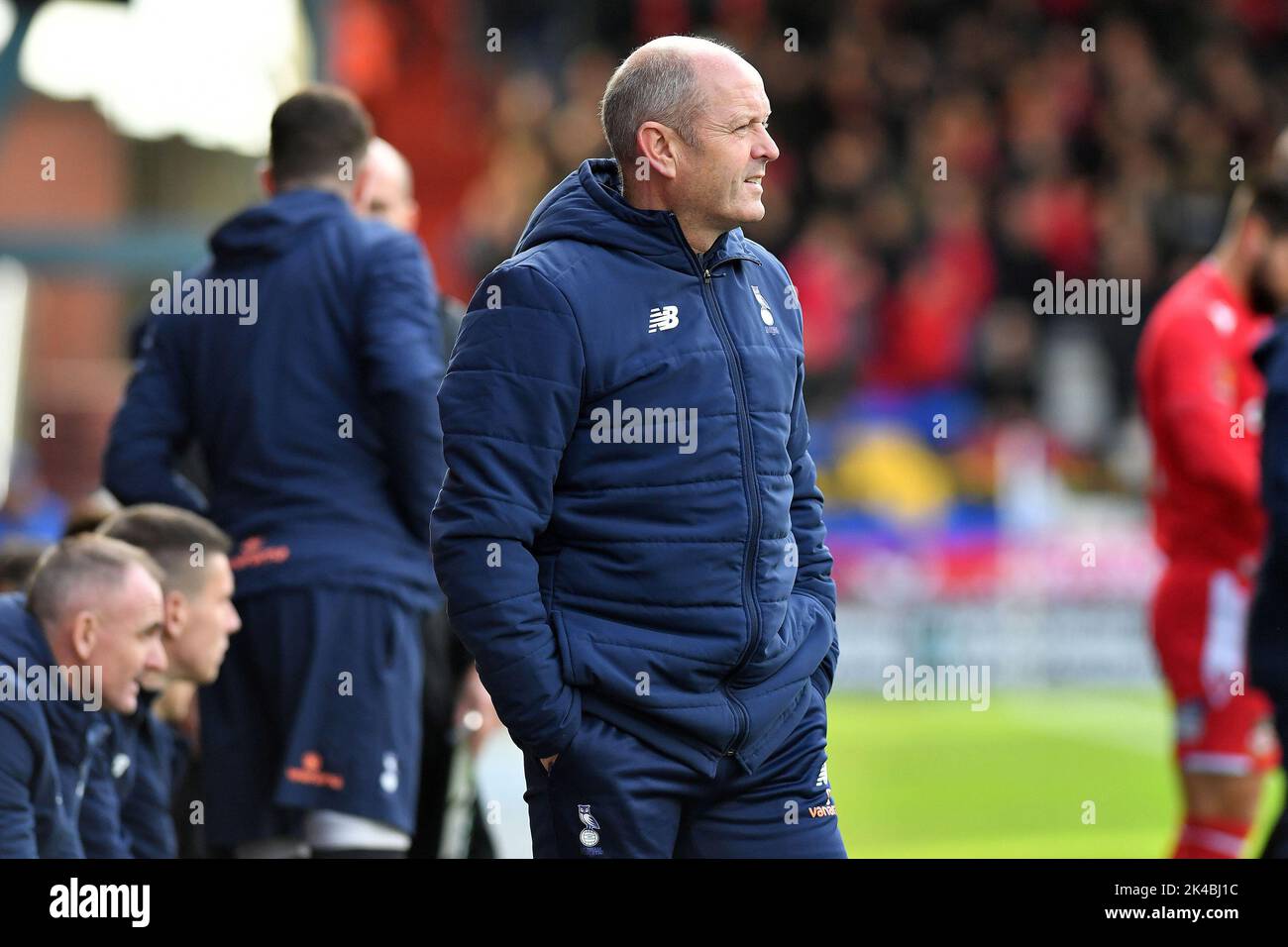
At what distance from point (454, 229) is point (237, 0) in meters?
4.61

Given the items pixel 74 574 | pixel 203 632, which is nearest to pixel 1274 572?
pixel 203 632

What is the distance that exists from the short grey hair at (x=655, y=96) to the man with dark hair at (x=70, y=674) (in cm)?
153

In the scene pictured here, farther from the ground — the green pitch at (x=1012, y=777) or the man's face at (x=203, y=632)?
the man's face at (x=203, y=632)

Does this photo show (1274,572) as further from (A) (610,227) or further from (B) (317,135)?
(B) (317,135)

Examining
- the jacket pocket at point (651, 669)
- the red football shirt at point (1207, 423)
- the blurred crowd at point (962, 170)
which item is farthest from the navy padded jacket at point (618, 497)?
the blurred crowd at point (962, 170)

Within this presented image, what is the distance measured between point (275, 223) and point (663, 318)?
1744mm

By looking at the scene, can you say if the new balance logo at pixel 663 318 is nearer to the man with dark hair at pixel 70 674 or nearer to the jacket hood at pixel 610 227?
the jacket hood at pixel 610 227

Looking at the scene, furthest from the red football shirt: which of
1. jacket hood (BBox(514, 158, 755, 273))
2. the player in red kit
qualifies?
jacket hood (BBox(514, 158, 755, 273))

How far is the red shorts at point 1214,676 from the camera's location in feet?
18.8

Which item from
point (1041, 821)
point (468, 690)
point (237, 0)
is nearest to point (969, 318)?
point (237, 0)

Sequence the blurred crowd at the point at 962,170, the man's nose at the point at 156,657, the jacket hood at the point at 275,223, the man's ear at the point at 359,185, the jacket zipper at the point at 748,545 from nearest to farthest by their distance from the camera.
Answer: the jacket zipper at the point at 748,545 → the man's nose at the point at 156,657 → the jacket hood at the point at 275,223 → the man's ear at the point at 359,185 → the blurred crowd at the point at 962,170
